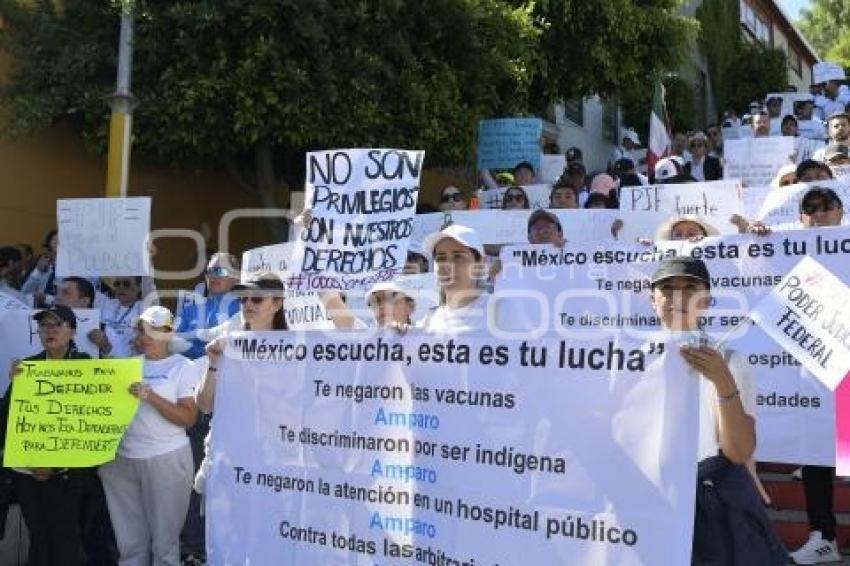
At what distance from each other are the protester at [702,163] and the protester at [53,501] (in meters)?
7.72

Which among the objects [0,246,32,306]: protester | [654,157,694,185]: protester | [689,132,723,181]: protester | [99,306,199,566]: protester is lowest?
[99,306,199,566]: protester

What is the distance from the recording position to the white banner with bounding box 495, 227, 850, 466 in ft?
17.5

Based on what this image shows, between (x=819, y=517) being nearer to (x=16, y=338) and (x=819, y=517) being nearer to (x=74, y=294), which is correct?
(x=74, y=294)

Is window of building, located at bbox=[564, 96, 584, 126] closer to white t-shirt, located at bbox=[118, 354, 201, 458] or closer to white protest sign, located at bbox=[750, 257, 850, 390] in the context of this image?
white t-shirt, located at bbox=[118, 354, 201, 458]

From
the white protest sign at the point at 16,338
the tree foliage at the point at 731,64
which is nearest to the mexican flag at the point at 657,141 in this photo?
the white protest sign at the point at 16,338

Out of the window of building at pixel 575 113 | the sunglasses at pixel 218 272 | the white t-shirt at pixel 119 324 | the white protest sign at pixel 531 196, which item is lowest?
the white t-shirt at pixel 119 324

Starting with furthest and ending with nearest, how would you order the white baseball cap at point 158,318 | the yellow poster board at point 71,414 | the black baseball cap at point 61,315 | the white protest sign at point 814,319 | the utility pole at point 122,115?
1. the utility pole at point 122,115
2. the black baseball cap at point 61,315
3. the white baseball cap at point 158,318
4. the yellow poster board at point 71,414
5. the white protest sign at point 814,319

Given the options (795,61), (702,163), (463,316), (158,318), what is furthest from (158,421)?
(795,61)

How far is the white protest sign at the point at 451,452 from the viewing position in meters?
3.33

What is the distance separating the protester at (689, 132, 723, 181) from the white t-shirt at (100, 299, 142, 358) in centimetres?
657

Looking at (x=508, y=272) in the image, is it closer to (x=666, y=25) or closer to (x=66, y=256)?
(x=66, y=256)

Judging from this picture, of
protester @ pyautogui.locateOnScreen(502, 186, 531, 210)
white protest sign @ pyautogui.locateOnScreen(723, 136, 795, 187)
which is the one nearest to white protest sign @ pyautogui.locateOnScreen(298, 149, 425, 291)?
protester @ pyautogui.locateOnScreen(502, 186, 531, 210)

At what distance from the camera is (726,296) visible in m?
5.85

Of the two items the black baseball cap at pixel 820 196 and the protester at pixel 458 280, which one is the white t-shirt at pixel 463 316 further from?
the black baseball cap at pixel 820 196
